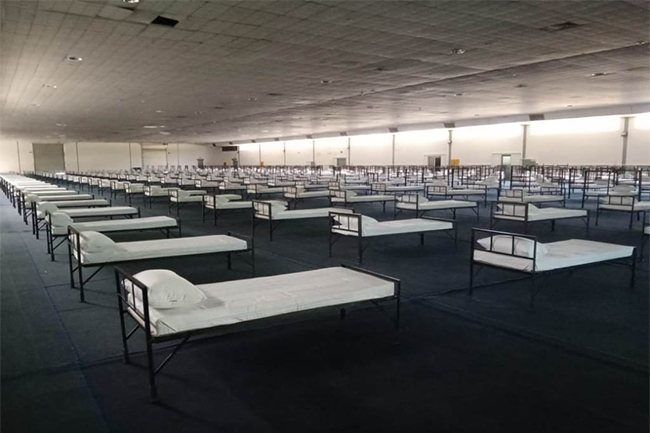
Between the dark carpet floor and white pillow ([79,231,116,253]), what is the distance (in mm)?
529

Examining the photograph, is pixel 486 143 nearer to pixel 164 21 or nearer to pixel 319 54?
pixel 319 54

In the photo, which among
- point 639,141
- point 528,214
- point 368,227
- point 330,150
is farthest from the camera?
point 330,150

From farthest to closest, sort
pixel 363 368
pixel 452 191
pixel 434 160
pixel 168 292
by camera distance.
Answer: pixel 434 160, pixel 452 191, pixel 363 368, pixel 168 292

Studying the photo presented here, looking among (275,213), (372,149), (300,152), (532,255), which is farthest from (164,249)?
(300,152)

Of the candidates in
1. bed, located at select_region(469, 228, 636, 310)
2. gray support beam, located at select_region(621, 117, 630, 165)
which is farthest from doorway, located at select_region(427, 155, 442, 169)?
bed, located at select_region(469, 228, 636, 310)

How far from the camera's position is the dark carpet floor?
3.04 metres

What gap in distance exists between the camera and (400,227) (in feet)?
27.5

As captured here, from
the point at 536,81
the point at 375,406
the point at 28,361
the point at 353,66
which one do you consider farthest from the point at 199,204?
the point at 375,406

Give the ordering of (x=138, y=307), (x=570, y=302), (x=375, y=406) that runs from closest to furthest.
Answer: (x=375, y=406) → (x=138, y=307) → (x=570, y=302)

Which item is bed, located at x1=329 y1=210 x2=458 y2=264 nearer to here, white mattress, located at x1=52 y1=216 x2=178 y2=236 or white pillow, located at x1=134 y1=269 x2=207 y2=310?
white mattress, located at x1=52 y1=216 x2=178 y2=236

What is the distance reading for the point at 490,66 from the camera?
11.6m

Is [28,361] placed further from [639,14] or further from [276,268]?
[639,14]

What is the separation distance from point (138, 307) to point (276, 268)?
3688 millimetres

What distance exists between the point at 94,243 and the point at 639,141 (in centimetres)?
2525
